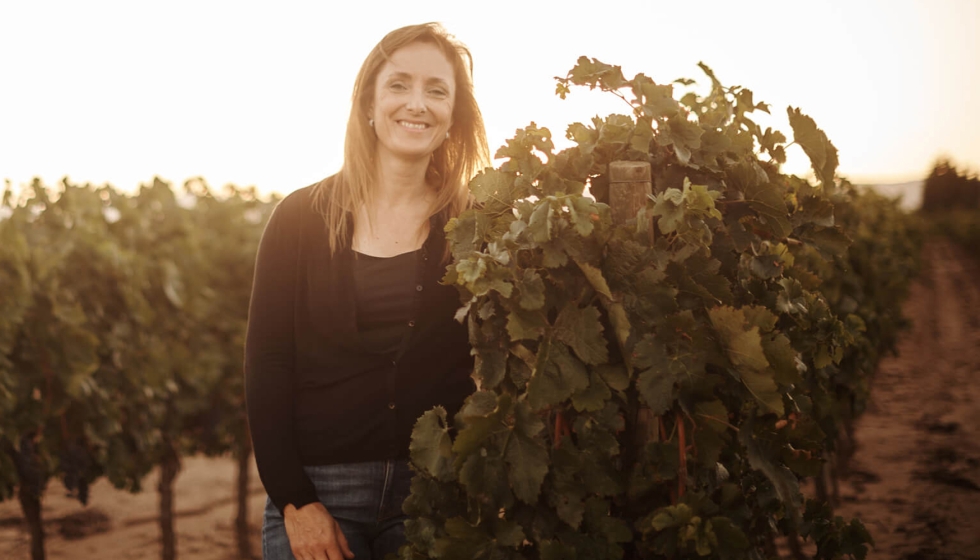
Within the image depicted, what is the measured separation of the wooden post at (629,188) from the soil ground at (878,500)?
495 centimetres

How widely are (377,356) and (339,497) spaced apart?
414 millimetres

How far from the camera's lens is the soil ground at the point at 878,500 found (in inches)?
248

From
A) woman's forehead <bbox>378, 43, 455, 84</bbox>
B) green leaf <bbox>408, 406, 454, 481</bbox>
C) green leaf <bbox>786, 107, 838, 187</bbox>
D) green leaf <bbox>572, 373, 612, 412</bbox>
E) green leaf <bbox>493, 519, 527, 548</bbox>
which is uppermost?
woman's forehead <bbox>378, 43, 455, 84</bbox>

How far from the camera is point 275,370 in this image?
7.63 feet

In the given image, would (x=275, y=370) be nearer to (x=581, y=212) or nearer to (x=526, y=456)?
(x=526, y=456)

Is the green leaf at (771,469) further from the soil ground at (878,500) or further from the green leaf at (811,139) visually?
the soil ground at (878,500)

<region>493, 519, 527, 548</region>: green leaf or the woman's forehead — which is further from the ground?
the woman's forehead

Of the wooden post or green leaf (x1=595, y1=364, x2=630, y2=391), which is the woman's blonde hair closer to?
the wooden post

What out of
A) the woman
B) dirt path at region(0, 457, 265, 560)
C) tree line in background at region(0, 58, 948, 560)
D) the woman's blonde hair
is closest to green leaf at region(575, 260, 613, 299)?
tree line in background at region(0, 58, 948, 560)

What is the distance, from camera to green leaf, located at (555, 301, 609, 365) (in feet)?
5.35

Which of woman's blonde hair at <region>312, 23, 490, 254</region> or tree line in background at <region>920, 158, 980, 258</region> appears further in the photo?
tree line in background at <region>920, 158, 980, 258</region>

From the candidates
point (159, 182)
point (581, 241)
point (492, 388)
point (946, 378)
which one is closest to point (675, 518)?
point (492, 388)

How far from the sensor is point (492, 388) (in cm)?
175

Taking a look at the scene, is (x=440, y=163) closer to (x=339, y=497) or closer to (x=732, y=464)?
(x=339, y=497)
